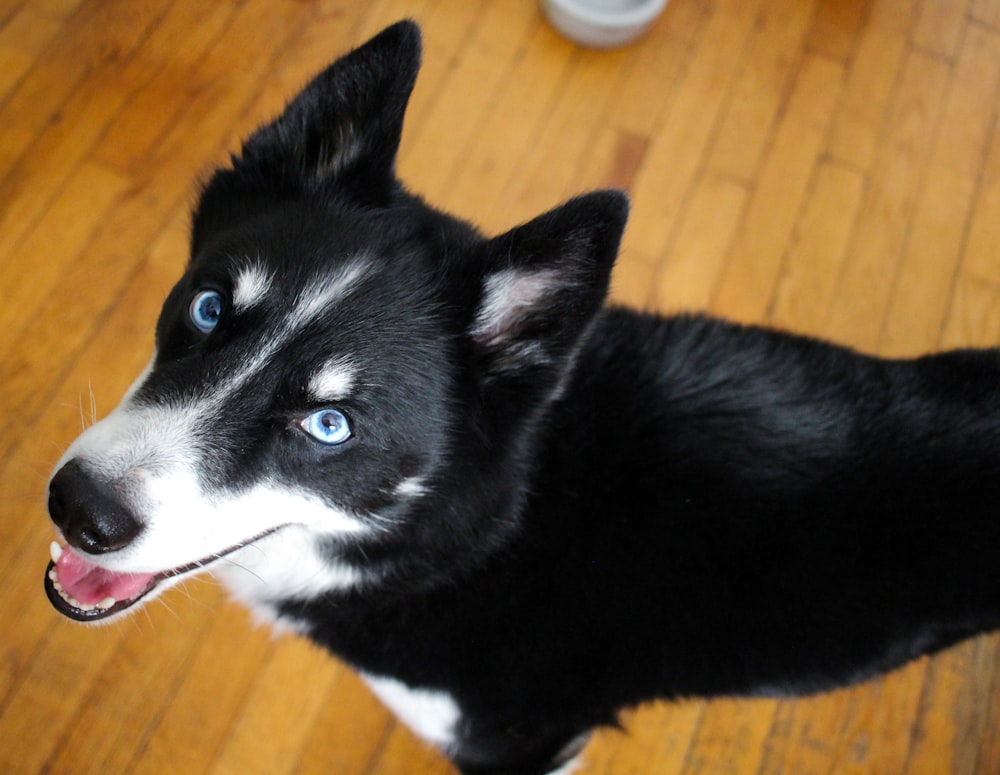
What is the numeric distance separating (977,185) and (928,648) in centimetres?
215

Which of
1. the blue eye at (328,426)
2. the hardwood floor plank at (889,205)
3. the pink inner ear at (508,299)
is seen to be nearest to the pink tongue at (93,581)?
the blue eye at (328,426)

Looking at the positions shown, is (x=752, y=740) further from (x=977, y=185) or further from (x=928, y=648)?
(x=977, y=185)

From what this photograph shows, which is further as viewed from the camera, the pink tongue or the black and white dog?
the pink tongue

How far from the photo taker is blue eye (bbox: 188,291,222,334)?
145 cm

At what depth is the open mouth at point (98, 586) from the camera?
4.97ft

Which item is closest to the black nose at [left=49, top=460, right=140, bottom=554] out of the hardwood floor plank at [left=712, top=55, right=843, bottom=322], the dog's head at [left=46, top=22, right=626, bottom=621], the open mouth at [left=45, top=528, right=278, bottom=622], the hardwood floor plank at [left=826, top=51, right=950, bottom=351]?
the dog's head at [left=46, top=22, right=626, bottom=621]

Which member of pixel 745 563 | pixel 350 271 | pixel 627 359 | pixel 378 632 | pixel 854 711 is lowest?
pixel 854 711

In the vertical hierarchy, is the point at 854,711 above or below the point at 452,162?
below

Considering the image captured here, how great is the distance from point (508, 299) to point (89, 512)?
2.61 feet

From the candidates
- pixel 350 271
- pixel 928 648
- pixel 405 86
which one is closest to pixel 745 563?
pixel 928 648

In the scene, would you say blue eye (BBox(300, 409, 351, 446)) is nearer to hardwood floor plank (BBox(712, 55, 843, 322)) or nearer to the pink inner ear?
the pink inner ear

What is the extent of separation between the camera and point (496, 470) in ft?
5.19

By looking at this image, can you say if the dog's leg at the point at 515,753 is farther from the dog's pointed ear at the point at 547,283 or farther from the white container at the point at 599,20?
the white container at the point at 599,20

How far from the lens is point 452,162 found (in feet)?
9.55
